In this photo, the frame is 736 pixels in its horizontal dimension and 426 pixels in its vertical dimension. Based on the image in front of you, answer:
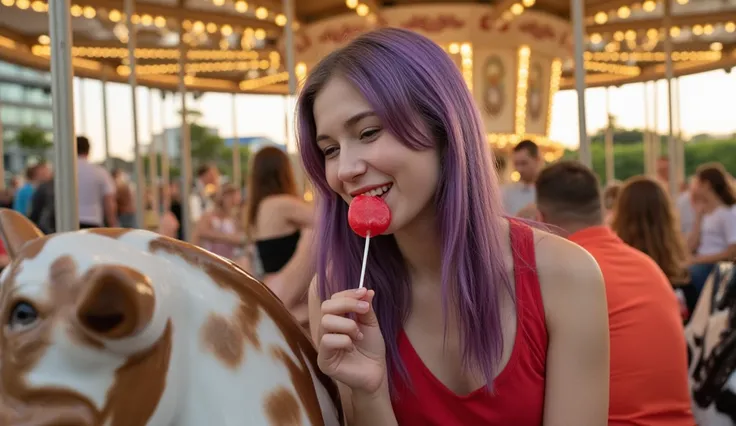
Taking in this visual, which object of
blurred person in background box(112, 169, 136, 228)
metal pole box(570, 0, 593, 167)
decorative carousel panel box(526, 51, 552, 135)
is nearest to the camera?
metal pole box(570, 0, 593, 167)

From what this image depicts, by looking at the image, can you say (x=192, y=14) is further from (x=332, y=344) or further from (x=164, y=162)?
(x=332, y=344)

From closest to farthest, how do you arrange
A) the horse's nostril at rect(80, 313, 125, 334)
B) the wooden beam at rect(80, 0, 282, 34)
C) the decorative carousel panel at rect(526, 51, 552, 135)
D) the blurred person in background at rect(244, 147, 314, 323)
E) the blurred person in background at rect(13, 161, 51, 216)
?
the horse's nostril at rect(80, 313, 125, 334)
the blurred person in background at rect(244, 147, 314, 323)
the blurred person in background at rect(13, 161, 51, 216)
the wooden beam at rect(80, 0, 282, 34)
the decorative carousel panel at rect(526, 51, 552, 135)

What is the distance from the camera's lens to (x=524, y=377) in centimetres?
116

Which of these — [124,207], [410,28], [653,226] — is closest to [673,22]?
[410,28]

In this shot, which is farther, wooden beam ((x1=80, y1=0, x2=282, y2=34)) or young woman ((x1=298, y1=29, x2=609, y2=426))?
wooden beam ((x1=80, y1=0, x2=282, y2=34))

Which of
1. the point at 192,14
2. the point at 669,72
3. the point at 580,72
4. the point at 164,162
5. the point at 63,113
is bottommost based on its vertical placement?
the point at 63,113

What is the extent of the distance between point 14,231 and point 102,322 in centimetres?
22

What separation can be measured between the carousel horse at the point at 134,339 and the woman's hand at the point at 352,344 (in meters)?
0.07

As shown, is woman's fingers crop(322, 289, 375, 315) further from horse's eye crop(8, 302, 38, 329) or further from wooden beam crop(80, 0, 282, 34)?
wooden beam crop(80, 0, 282, 34)

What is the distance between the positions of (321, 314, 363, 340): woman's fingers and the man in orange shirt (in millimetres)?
1077

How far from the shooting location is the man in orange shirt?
2000 mm

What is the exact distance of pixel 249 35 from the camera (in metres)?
9.62

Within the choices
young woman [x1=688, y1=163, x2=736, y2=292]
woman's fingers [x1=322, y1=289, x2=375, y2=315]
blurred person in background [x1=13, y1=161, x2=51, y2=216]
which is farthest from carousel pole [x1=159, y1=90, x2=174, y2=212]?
woman's fingers [x1=322, y1=289, x2=375, y2=315]

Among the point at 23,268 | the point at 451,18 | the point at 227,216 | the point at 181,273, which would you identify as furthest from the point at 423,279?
the point at 451,18
